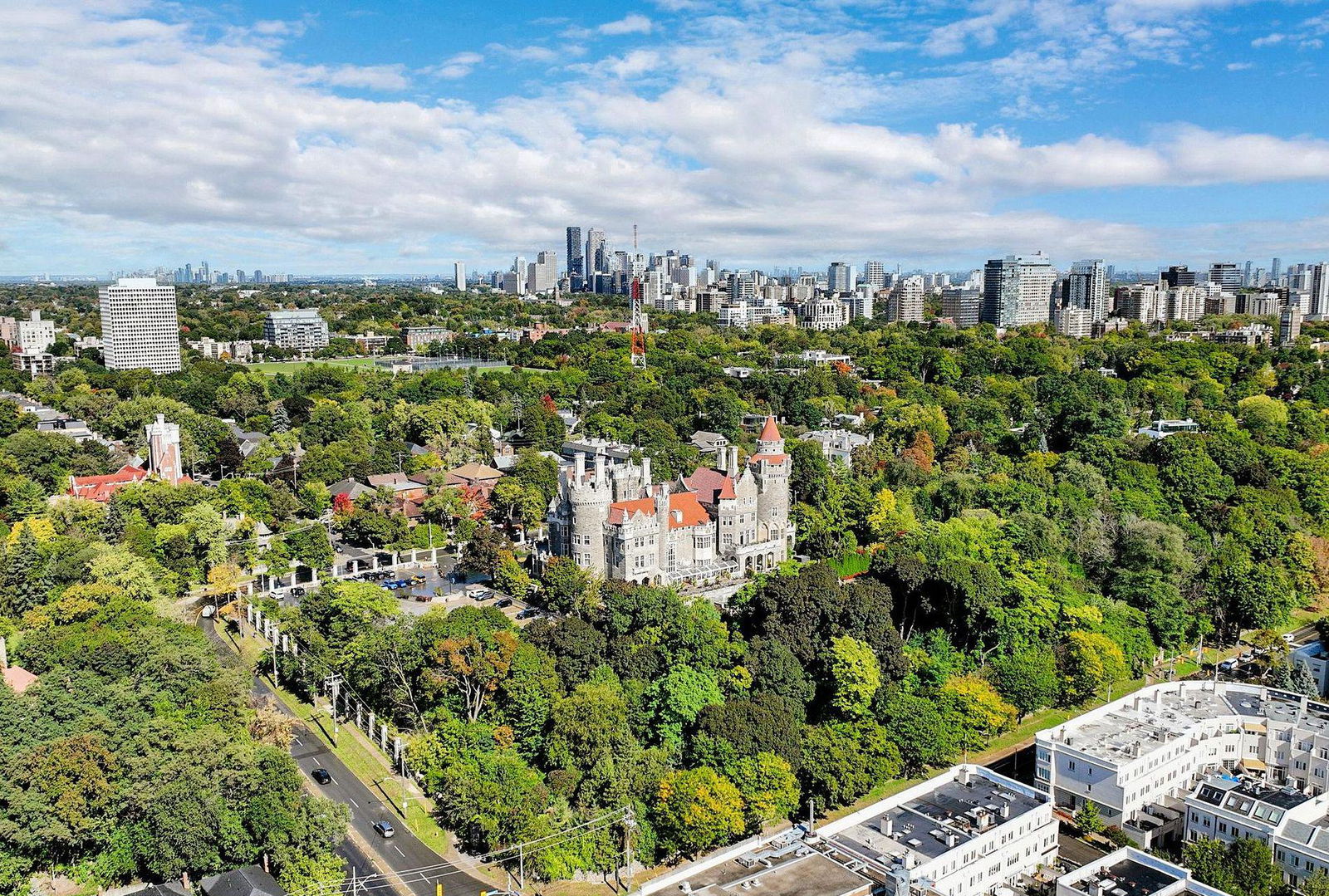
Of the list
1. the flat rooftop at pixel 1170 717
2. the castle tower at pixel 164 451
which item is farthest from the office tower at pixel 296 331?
the flat rooftop at pixel 1170 717

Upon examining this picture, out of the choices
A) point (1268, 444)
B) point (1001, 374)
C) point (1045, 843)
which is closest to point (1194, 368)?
point (1001, 374)

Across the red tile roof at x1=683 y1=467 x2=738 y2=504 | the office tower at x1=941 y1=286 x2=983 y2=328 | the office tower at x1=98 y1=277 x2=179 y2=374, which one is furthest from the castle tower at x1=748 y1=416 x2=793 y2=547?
the office tower at x1=941 y1=286 x2=983 y2=328

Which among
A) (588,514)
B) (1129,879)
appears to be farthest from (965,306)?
(1129,879)

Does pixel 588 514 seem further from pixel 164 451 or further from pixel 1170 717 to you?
pixel 164 451

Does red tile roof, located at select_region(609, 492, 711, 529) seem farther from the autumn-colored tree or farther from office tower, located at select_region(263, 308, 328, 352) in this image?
office tower, located at select_region(263, 308, 328, 352)

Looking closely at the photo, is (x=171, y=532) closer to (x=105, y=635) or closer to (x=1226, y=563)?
(x=105, y=635)
